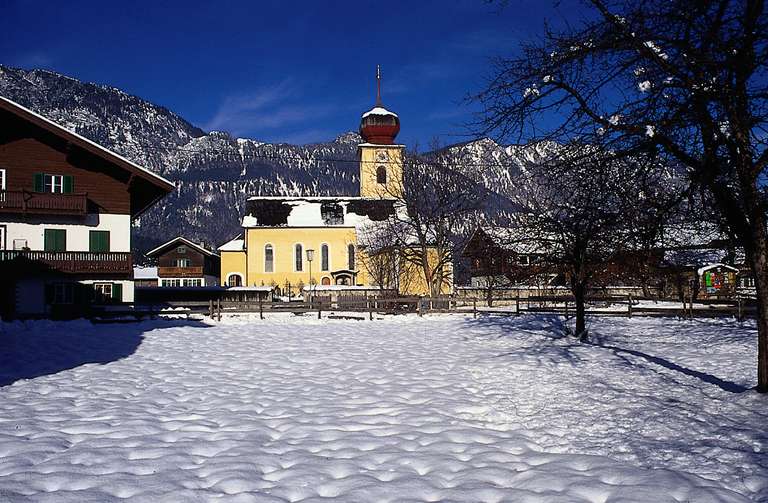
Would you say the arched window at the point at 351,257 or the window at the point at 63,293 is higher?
the arched window at the point at 351,257

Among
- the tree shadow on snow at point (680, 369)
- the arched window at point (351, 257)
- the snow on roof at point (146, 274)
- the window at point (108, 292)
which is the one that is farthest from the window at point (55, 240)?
the snow on roof at point (146, 274)

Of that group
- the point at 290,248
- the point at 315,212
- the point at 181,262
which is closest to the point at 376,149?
the point at 315,212

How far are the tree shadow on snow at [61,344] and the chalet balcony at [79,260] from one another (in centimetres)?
516

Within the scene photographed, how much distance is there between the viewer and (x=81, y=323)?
24922mm

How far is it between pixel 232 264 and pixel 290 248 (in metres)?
7.14

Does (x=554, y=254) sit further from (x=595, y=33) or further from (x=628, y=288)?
(x=628, y=288)

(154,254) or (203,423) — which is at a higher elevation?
(154,254)

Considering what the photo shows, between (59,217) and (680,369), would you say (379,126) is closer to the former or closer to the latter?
(59,217)

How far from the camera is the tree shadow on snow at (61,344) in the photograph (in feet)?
44.9

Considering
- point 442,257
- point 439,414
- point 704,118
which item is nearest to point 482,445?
point 439,414

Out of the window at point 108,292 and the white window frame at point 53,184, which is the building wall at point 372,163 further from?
the white window frame at point 53,184

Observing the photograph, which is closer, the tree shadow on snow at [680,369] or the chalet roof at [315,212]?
the tree shadow on snow at [680,369]

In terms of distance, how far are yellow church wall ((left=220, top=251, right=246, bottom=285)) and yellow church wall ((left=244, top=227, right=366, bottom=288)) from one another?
3.28 m

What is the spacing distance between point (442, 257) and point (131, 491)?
3610cm
